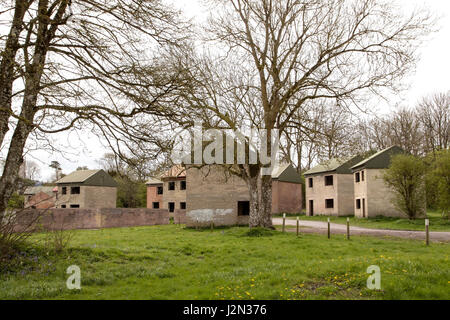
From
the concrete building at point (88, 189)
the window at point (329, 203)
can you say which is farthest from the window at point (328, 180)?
the concrete building at point (88, 189)

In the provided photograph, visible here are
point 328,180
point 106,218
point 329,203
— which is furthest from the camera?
point 328,180

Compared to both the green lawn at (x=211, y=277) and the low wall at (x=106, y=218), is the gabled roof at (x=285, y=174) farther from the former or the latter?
the green lawn at (x=211, y=277)

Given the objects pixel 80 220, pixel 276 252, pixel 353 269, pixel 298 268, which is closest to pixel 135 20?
pixel 298 268

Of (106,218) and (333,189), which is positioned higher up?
(333,189)

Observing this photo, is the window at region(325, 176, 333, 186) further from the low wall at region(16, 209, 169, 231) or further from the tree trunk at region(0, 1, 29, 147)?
the tree trunk at region(0, 1, 29, 147)

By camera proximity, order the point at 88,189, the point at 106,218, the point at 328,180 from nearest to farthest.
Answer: the point at 106,218, the point at 328,180, the point at 88,189

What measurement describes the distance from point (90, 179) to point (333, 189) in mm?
32015

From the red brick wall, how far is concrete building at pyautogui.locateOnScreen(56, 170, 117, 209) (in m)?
23.2

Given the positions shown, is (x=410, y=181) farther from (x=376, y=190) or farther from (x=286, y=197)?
(x=286, y=197)

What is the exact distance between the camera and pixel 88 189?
4981cm

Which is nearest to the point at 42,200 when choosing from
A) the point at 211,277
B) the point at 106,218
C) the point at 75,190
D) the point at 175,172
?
the point at 211,277

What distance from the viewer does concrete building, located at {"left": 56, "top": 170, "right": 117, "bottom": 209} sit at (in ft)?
162

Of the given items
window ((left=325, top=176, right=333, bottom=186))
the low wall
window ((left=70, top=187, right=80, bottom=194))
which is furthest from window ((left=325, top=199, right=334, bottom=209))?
window ((left=70, top=187, right=80, bottom=194))
